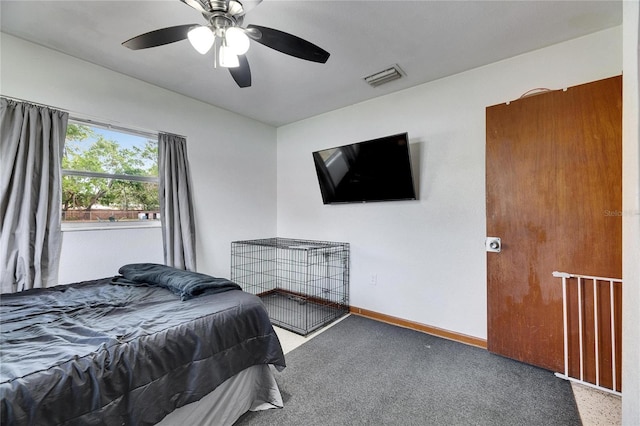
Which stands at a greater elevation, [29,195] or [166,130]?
[166,130]

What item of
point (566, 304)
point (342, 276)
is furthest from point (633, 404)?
point (342, 276)

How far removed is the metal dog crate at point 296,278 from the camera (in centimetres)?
311

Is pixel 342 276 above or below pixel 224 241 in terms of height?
below

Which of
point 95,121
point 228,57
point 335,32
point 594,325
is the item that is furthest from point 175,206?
point 594,325

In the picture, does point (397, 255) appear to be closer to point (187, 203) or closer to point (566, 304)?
point (566, 304)

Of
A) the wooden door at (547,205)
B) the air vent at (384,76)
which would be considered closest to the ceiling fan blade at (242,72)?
the air vent at (384,76)

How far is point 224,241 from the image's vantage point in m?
3.37

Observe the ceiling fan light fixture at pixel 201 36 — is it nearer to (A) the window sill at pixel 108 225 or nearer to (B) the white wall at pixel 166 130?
(B) the white wall at pixel 166 130

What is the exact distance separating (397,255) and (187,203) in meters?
2.33

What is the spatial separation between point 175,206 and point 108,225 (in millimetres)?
575

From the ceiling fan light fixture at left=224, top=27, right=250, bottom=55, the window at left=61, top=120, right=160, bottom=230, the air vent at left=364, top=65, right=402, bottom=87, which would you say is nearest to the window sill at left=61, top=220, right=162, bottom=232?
the window at left=61, top=120, right=160, bottom=230

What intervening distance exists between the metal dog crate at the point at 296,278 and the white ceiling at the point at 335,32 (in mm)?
1851

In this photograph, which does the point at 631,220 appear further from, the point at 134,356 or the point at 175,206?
the point at 175,206

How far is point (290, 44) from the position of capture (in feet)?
5.01
